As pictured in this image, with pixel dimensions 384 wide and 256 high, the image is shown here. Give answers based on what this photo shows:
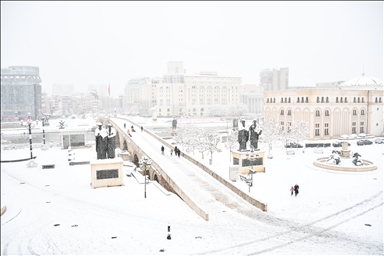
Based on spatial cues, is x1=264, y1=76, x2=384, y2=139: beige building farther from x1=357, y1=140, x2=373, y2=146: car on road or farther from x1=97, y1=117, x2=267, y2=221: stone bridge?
x1=97, y1=117, x2=267, y2=221: stone bridge

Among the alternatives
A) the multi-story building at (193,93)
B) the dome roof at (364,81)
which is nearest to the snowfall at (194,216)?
the dome roof at (364,81)

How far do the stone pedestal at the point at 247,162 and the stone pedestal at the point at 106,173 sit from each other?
318 inches

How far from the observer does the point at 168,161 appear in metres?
25.5

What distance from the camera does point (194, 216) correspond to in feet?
47.6

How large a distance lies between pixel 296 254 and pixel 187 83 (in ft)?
337

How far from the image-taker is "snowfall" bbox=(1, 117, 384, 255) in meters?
11.3

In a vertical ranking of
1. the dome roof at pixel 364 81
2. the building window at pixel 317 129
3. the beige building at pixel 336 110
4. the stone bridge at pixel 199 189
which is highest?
the dome roof at pixel 364 81

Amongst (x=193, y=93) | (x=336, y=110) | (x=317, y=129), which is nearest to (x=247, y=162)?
(x=317, y=129)

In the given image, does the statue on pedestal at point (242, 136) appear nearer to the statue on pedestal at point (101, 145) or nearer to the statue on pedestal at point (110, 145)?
the statue on pedestal at point (110, 145)

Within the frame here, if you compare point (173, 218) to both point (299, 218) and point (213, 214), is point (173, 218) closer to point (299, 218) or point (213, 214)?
point (213, 214)

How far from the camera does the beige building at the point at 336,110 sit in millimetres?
43938

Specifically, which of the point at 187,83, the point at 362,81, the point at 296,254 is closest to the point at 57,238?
the point at 296,254

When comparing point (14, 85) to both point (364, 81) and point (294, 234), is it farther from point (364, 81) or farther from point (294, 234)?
point (364, 81)

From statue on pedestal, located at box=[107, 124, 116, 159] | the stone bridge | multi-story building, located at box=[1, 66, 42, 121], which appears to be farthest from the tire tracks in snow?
statue on pedestal, located at box=[107, 124, 116, 159]
